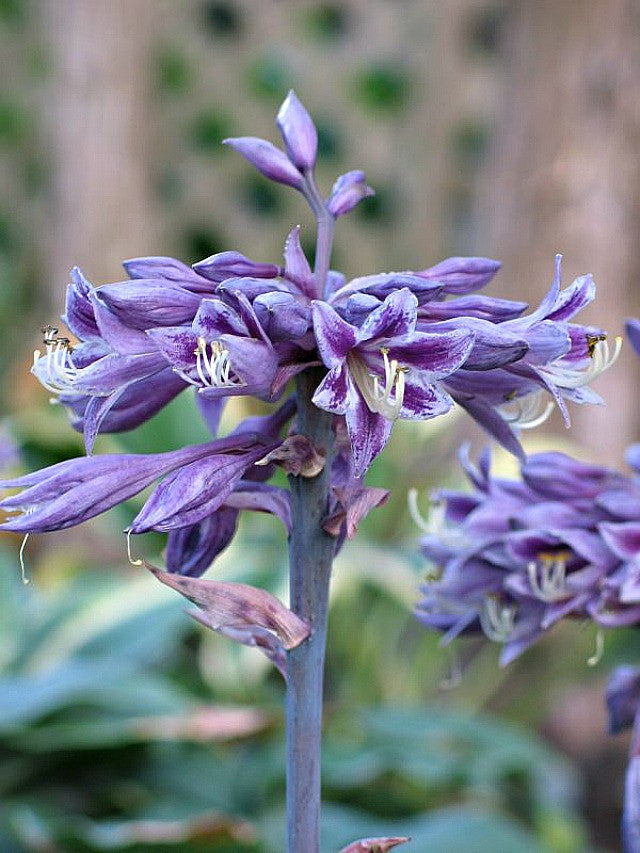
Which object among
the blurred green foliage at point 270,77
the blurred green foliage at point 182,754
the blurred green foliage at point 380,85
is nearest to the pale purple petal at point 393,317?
the blurred green foliage at point 182,754

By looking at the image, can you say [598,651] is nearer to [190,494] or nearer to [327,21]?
[190,494]

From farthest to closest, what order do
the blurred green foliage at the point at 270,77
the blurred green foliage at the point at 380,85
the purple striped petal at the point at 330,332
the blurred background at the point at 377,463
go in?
the blurred green foliage at the point at 380,85
the blurred green foliage at the point at 270,77
the blurred background at the point at 377,463
the purple striped petal at the point at 330,332

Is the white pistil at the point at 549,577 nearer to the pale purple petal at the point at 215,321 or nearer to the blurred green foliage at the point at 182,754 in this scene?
the pale purple petal at the point at 215,321

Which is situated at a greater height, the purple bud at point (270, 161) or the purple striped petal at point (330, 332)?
the purple bud at point (270, 161)

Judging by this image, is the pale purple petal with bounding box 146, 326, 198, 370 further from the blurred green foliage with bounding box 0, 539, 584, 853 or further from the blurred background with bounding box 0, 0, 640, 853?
the blurred green foliage with bounding box 0, 539, 584, 853

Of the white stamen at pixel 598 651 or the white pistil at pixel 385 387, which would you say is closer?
the white pistil at pixel 385 387

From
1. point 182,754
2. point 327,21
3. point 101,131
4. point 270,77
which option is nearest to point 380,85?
point 327,21

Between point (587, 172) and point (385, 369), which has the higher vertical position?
point (587, 172)

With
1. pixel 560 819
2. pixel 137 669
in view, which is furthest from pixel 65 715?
pixel 560 819
